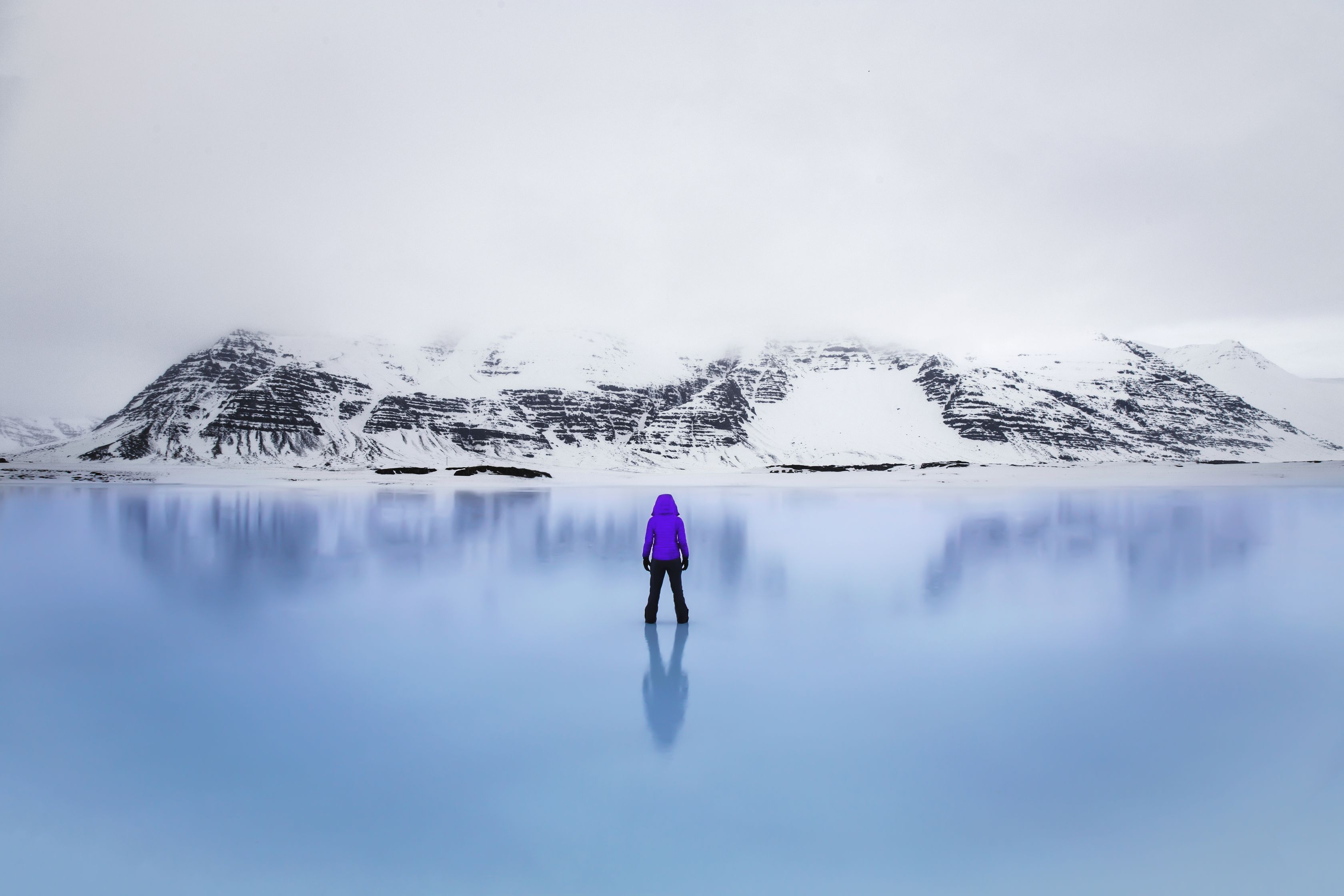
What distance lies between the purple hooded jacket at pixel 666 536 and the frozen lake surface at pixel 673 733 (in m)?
1.00

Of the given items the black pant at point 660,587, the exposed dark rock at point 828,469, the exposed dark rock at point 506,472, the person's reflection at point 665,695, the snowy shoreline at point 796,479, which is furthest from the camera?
the exposed dark rock at point 828,469

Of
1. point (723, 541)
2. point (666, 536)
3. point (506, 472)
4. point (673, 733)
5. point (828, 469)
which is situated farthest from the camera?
point (828, 469)

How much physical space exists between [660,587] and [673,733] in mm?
3838

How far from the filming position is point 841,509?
103 feet

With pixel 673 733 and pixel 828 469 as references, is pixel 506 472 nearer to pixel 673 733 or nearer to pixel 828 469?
pixel 828 469

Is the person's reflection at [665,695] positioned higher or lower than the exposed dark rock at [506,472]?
higher

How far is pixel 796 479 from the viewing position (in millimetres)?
81688

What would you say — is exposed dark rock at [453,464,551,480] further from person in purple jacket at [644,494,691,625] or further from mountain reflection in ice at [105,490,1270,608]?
person in purple jacket at [644,494,691,625]

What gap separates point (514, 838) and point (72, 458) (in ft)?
613

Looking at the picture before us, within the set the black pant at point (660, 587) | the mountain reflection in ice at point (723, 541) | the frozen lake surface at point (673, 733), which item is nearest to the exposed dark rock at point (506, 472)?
the mountain reflection in ice at point (723, 541)

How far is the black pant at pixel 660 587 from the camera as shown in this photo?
8945 millimetres

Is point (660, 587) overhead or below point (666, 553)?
below

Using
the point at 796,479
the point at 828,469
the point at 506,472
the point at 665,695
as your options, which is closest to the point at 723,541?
the point at 665,695

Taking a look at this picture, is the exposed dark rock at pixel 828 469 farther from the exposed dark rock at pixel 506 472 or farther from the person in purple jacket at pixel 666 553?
the person in purple jacket at pixel 666 553
